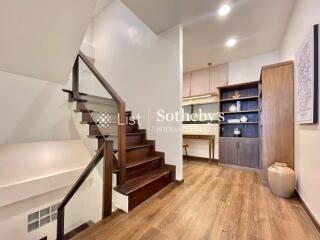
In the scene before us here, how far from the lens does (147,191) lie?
225 cm

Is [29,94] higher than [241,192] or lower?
higher

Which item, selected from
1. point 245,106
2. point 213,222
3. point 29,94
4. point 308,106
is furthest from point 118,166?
point 245,106

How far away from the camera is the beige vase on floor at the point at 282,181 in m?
2.17

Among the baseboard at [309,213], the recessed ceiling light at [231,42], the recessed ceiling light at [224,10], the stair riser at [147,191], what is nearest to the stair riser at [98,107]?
the stair riser at [147,191]

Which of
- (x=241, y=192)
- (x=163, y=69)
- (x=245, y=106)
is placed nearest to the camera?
(x=241, y=192)

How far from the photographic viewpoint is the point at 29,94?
346 centimetres

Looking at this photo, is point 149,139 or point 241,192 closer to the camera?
point 241,192

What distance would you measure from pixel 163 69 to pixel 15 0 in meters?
2.18

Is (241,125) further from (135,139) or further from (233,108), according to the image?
(135,139)

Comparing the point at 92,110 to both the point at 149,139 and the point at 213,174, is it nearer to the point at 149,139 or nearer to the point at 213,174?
the point at 149,139

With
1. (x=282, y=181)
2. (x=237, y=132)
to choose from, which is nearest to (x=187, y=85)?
(x=237, y=132)

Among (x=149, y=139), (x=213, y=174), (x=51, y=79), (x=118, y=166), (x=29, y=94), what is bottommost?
(x=213, y=174)

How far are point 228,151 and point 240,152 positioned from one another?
0.27m

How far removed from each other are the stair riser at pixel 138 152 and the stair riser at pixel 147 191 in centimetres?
58
